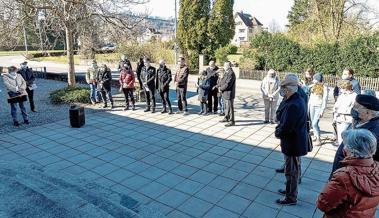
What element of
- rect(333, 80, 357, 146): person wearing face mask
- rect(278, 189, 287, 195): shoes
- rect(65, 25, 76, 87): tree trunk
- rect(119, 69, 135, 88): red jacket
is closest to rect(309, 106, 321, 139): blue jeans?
rect(333, 80, 357, 146): person wearing face mask

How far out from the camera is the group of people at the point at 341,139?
7.60ft

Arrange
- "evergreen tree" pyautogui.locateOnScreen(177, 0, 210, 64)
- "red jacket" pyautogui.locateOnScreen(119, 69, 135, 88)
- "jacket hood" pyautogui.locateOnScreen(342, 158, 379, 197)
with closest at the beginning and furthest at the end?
"jacket hood" pyautogui.locateOnScreen(342, 158, 379, 197) < "red jacket" pyautogui.locateOnScreen(119, 69, 135, 88) < "evergreen tree" pyautogui.locateOnScreen(177, 0, 210, 64)

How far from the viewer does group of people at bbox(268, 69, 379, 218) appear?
2316 millimetres

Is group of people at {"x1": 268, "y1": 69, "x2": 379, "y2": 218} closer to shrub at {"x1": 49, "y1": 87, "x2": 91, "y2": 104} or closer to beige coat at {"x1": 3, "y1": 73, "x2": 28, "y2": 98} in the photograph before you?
shrub at {"x1": 49, "y1": 87, "x2": 91, "y2": 104}

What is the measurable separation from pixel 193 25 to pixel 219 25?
1803mm

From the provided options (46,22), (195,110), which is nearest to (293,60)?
(195,110)

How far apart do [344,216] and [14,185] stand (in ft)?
14.4

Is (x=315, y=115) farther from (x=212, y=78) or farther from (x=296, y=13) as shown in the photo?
(x=296, y=13)

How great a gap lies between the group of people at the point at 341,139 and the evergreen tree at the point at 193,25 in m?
12.9

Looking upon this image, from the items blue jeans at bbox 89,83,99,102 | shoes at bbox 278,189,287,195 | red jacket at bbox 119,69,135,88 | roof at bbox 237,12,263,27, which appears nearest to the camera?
shoes at bbox 278,189,287,195

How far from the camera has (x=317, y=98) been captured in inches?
260

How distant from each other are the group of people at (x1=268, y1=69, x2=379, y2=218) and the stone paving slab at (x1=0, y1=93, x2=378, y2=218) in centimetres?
45

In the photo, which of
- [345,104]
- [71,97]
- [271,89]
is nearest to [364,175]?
[345,104]

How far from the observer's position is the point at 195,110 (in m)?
10.3
